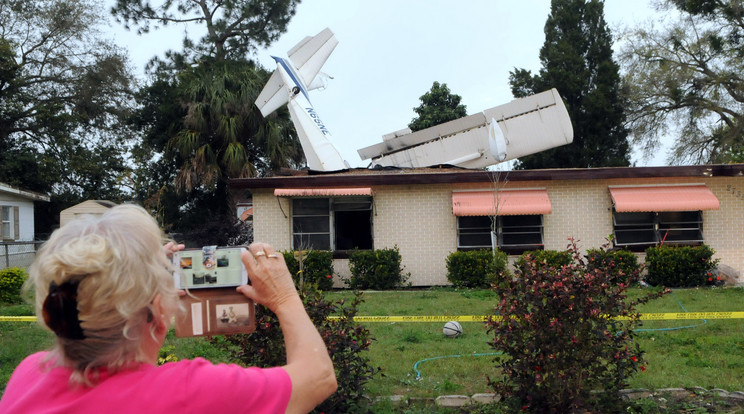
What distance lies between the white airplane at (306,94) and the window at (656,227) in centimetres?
887

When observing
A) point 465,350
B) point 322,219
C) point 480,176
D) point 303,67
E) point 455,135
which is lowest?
point 465,350

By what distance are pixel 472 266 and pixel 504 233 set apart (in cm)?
147

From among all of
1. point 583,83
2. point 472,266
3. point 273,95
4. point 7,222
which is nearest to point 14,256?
point 7,222

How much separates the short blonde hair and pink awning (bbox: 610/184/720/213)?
14.8 metres

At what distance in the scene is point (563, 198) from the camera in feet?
52.4

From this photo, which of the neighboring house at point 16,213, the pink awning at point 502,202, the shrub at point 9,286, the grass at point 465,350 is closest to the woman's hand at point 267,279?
the grass at point 465,350

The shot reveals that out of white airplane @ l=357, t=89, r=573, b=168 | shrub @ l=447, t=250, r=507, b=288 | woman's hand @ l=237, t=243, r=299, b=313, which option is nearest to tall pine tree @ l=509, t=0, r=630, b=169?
white airplane @ l=357, t=89, r=573, b=168

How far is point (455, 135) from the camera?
69.4ft

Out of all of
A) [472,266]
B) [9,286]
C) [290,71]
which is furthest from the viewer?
[290,71]

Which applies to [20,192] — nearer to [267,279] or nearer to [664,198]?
[664,198]

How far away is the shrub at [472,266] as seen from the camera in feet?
49.4

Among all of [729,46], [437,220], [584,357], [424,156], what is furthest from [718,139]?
[584,357]

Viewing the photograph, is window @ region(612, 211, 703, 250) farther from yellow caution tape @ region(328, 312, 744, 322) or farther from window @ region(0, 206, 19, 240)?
window @ region(0, 206, 19, 240)

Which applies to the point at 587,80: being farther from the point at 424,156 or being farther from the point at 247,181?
the point at 247,181
